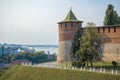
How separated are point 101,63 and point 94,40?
141 inches

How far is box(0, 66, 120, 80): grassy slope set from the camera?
29.2 meters

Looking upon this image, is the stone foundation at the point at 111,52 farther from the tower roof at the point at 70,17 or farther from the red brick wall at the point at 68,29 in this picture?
the tower roof at the point at 70,17

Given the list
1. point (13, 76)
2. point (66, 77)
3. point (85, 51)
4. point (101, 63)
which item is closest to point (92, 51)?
point (85, 51)

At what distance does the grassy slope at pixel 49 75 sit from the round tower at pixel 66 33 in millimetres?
7375

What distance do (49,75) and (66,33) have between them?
39.8ft

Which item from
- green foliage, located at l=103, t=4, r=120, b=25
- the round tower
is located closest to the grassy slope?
the round tower

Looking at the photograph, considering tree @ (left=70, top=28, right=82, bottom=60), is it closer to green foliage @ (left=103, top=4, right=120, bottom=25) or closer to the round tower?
the round tower

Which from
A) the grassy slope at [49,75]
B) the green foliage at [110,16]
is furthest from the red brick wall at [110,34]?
the grassy slope at [49,75]

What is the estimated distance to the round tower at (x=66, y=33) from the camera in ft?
149

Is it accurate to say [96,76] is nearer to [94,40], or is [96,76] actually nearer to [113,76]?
[113,76]

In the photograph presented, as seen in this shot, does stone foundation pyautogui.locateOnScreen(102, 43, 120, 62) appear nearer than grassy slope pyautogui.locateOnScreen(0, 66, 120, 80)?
No

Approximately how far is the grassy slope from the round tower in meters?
7.37

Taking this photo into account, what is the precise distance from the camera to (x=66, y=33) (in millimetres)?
45812

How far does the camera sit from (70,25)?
45.6m
